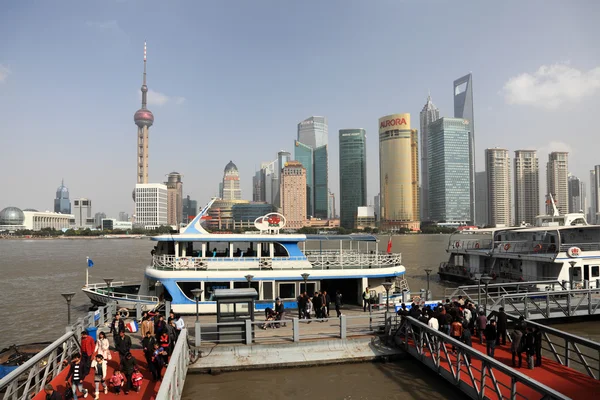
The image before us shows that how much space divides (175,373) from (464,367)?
9071mm

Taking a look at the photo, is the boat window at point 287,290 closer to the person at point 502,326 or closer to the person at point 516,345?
the person at point 502,326

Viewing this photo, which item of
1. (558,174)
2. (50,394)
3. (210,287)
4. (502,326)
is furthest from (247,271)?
(558,174)

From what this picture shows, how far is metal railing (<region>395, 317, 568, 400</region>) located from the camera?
1068cm

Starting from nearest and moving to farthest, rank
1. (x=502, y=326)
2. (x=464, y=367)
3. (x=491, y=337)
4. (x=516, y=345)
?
(x=516, y=345), (x=464, y=367), (x=491, y=337), (x=502, y=326)

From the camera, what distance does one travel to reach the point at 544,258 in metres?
33.9

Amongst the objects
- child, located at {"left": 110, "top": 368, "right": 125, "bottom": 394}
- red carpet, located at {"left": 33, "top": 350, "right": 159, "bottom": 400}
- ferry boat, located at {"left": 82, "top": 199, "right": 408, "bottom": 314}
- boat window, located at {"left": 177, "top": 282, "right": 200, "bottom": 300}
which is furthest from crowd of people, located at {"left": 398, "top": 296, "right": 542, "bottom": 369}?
boat window, located at {"left": 177, "top": 282, "right": 200, "bottom": 300}

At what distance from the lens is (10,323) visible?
30.6 m

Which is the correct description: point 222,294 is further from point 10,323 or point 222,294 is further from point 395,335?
point 10,323

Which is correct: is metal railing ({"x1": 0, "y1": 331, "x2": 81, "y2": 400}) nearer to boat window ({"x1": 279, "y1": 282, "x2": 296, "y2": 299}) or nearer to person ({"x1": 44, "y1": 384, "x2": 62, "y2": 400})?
person ({"x1": 44, "y1": 384, "x2": 62, "y2": 400})

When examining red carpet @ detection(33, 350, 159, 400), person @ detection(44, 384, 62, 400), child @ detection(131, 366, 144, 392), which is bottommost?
red carpet @ detection(33, 350, 159, 400)

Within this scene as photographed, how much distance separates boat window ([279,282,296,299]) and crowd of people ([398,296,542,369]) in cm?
776

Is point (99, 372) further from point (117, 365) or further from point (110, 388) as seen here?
point (117, 365)

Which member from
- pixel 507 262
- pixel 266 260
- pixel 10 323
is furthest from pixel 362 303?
pixel 10 323

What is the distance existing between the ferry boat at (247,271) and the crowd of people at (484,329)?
263 inches
